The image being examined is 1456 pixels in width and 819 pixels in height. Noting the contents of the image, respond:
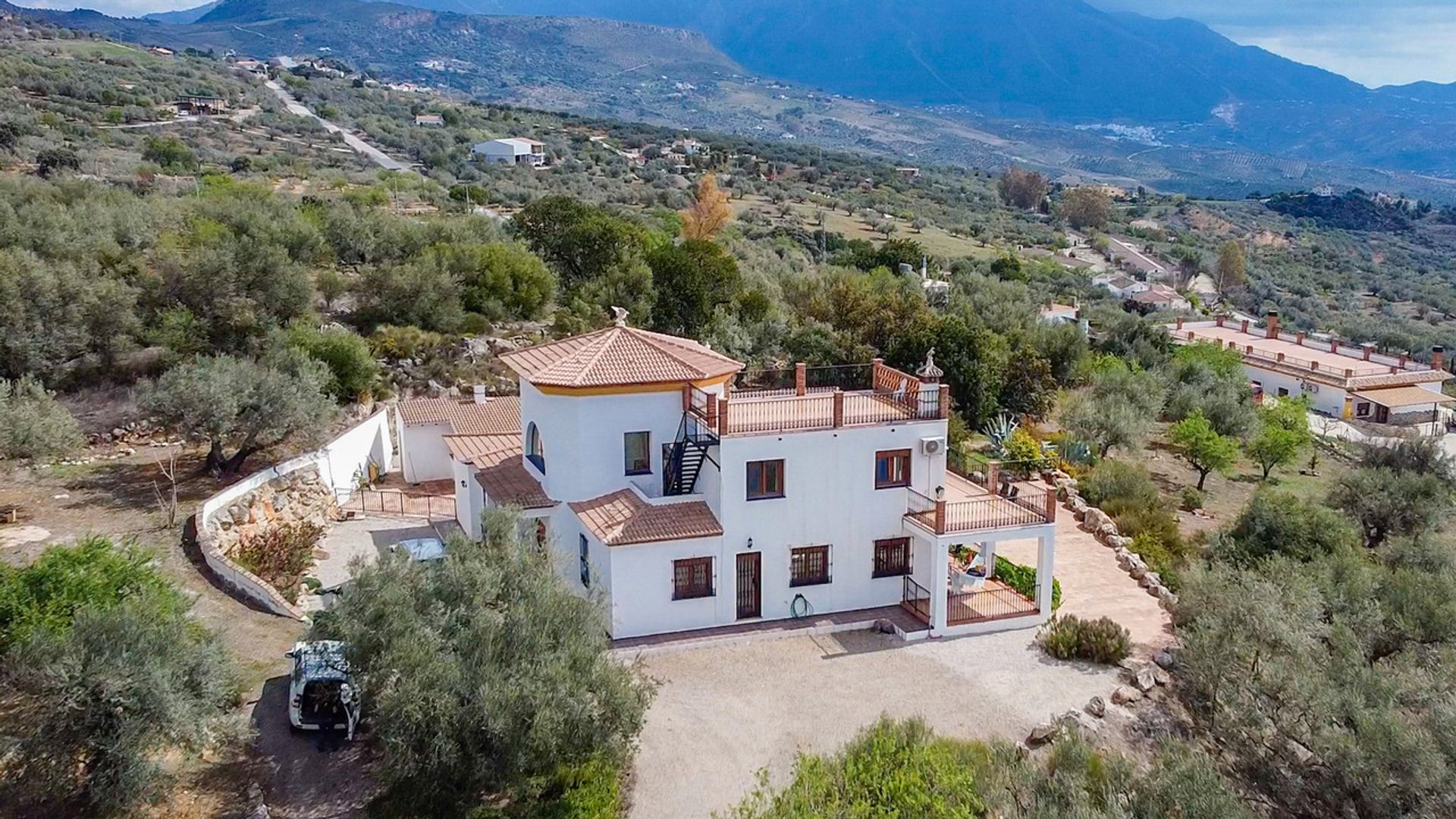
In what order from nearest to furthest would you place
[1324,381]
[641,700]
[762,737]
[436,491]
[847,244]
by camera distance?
1. [641,700]
2. [762,737]
3. [436,491]
4. [1324,381]
5. [847,244]

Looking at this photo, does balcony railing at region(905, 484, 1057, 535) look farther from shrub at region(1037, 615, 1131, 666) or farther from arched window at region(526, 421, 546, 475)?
arched window at region(526, 421, 546, 475)

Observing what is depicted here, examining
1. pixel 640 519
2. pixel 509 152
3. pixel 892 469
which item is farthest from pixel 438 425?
pixel 509 152

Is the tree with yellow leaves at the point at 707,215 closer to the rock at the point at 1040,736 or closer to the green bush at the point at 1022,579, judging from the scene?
the green bush at the point at 1022,579

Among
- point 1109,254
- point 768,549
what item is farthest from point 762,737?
point 1109,254

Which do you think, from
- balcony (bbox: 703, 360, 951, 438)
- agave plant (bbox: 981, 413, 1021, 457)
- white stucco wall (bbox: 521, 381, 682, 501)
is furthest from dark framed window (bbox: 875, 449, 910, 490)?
agave plant (bbox: 981, 413, 1021, 457)

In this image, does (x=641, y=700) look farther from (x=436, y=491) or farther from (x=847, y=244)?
(x=847, y=244)

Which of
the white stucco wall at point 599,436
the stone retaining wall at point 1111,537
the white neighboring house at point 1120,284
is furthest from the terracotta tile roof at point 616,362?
the white neighboring house at point 1120,284
